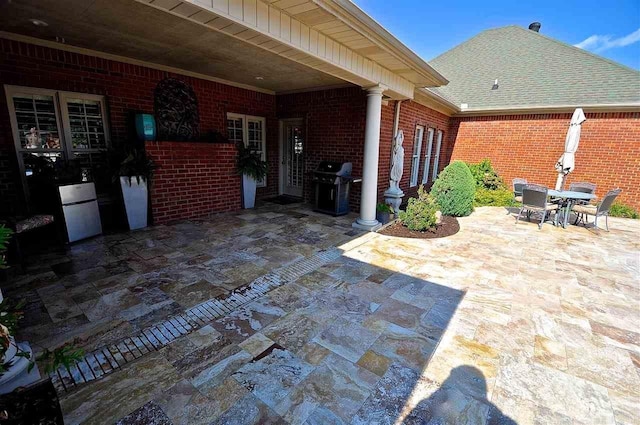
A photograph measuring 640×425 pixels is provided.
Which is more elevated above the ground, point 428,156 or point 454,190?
point 428,156

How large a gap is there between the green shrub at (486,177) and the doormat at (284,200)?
582 cm

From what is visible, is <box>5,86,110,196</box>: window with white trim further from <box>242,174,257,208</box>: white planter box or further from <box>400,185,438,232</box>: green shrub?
Result: <box>400,185,438,232</box>: green shrub

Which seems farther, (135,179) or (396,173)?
(396,173)

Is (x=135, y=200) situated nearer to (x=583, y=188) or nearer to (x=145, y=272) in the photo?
(x=145, y=272)

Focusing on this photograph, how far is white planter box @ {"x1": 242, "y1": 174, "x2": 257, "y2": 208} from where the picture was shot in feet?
21.2

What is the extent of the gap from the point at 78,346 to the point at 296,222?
150 inches

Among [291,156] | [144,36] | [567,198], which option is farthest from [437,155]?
[144,36]

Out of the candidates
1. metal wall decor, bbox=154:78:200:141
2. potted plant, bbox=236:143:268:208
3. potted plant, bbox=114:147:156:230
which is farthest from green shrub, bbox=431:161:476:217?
potted plant, bbox=114:147:156:230

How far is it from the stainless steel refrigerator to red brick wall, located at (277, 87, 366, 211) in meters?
4.26

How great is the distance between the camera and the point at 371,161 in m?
5.26

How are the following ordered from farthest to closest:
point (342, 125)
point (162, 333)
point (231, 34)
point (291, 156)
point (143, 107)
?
point (291, 156)
point (342, 125)
point (143, 107)
point (231, 34)
point (162, 333)

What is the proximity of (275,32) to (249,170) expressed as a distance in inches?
141

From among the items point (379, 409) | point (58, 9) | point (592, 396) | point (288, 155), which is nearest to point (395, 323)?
point (379, 409)

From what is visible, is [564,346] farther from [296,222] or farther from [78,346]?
[296,222]
